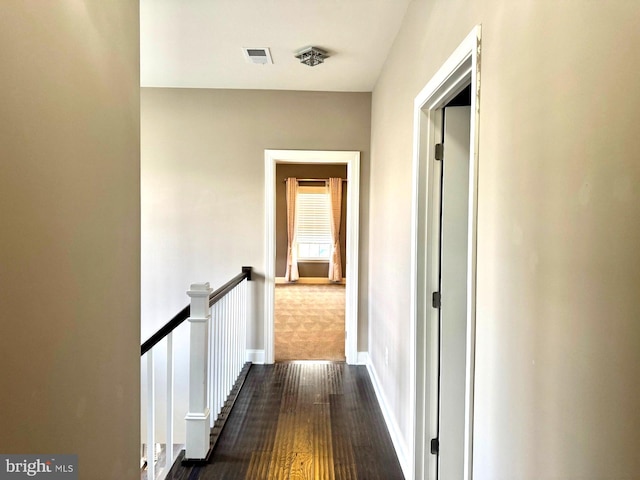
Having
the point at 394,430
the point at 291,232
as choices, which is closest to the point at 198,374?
the point at 394,430

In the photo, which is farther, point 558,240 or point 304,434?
point 304,434

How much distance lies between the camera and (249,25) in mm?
2393

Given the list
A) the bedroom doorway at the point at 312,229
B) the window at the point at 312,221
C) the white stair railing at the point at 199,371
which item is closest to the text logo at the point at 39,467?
the white stair railing at the point at 199,371

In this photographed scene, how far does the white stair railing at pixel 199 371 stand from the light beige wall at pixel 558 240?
1.37 m

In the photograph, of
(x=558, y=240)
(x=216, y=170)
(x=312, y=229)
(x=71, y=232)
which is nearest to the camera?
(x=558, y=240)

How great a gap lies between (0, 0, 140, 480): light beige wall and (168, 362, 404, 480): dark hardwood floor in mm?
1120

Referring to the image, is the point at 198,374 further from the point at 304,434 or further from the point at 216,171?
the point at 216,171

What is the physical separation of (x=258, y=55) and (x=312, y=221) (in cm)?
537

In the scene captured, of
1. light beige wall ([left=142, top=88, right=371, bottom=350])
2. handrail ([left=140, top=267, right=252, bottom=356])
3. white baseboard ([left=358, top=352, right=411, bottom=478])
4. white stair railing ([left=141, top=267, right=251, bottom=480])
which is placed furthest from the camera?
light beige wall ([left=142, top=88, right=371, bottom=350])

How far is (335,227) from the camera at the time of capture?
799 cm

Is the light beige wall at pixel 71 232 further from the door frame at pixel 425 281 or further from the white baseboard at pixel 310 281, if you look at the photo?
the white baseboard at pixel 310 281

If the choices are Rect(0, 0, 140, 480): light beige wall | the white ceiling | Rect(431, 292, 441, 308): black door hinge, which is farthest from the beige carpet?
Rect(0, 0, 140, 480): light beige wall

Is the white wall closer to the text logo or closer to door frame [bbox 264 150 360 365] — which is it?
door frame [bbox 264 150 360 365]

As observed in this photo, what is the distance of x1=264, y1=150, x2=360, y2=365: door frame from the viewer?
3.65 meters
